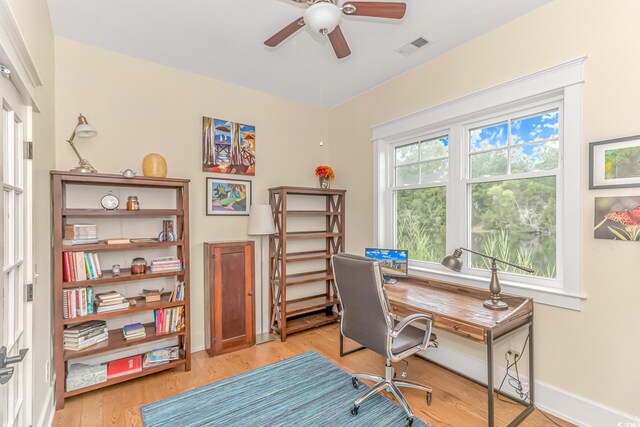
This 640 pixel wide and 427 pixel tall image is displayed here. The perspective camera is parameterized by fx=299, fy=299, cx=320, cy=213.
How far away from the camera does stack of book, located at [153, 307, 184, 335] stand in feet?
8.79

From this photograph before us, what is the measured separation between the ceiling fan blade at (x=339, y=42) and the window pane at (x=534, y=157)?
1626 millimetres

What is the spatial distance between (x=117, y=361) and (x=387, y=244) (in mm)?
2887

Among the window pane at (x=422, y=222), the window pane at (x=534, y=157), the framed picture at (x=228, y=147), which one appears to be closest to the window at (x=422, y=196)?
the window pane at (x=422, y=222)

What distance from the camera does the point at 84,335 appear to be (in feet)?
7.74

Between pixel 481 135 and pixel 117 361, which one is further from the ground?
pixel 481 135

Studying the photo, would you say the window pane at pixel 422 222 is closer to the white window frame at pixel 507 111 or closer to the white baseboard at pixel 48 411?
the white window frame at pixel 507 111

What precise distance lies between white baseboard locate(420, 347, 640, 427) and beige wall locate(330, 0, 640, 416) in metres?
0.04

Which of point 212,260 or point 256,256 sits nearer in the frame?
point 212,260

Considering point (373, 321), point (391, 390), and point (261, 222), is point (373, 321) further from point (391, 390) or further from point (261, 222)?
point (261, 222)

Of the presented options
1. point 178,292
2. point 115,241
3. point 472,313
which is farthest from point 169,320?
point 472,313

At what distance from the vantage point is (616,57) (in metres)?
1.91

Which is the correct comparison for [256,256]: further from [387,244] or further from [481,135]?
[481,135]

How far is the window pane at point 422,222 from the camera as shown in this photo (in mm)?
3057

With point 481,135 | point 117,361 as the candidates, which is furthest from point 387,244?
point 117,361
